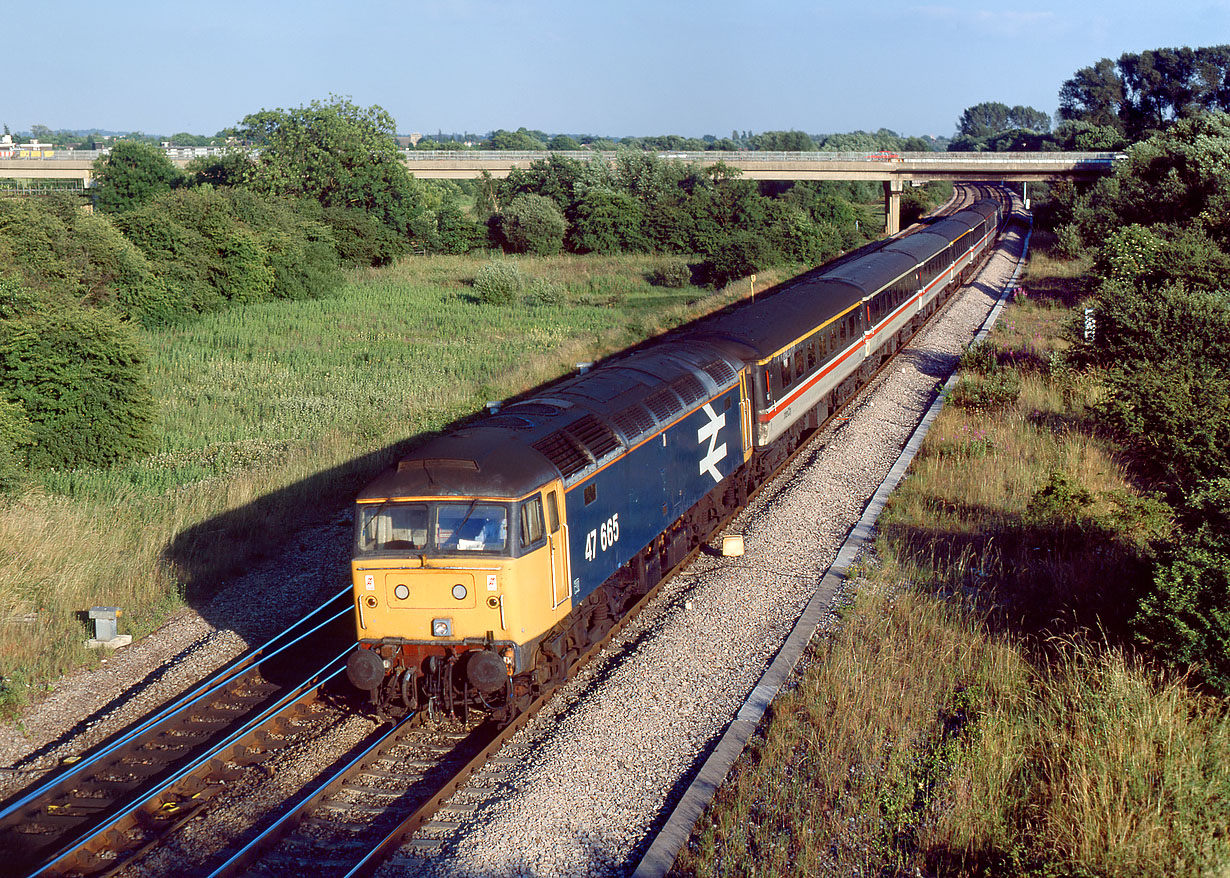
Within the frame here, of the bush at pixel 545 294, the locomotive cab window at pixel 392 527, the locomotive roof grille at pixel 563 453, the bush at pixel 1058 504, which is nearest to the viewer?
the locomotive cab window at pixel 392 527

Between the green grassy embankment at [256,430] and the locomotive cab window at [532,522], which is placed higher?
the locomotive cab window at [532,522]

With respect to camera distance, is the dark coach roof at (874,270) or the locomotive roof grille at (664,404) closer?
the locomotive roof grille at (664,404)

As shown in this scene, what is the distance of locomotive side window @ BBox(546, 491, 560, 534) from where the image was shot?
10055 millimetres

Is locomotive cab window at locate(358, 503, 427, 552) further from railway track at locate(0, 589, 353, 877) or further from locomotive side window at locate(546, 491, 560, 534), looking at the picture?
railway track at locate(0, 589, 353, 877)

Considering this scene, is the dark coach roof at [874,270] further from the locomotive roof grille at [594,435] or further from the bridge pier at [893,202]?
the bridge pier at [893,202]

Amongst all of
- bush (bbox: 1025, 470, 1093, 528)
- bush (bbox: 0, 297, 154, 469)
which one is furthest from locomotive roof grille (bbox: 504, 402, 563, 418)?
bush (bbox: 0, 297, 154, 469)

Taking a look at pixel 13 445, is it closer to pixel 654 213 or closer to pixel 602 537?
pixel 602 537

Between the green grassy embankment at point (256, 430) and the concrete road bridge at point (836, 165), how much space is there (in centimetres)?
2425

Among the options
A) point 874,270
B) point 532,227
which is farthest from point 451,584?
point 532,227

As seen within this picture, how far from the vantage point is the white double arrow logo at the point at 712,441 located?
14602 millimetres

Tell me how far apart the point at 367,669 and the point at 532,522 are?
2251 millimetres

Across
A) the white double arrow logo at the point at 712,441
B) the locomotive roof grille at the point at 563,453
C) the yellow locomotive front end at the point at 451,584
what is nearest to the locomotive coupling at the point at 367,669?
the yellow locomotive front end at the point at 451,584

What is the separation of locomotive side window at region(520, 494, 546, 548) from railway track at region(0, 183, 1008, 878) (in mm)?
2041

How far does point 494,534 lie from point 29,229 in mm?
31203
